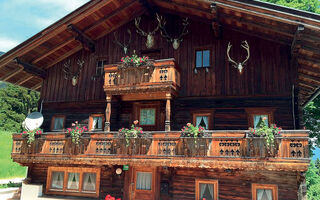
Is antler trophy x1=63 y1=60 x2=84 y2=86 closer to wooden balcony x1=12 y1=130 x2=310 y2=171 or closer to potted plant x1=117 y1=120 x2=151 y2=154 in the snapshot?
wooden balcony x1=12 y1=130 x2=310 y2=171

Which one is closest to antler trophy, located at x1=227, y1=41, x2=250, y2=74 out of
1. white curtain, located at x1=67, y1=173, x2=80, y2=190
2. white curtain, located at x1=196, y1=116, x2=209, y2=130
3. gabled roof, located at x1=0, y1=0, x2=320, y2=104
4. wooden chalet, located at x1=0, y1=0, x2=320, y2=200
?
wooden chalet, located at x1=0, y1=0, x2=320, y2=200

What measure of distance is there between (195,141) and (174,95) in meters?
3.62

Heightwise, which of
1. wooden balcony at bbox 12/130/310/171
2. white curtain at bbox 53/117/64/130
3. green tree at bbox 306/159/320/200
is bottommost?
green tree at bbox 306/159/320/200

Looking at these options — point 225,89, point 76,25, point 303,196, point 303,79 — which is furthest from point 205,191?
point 76,25

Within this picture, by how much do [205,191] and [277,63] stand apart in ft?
26.5

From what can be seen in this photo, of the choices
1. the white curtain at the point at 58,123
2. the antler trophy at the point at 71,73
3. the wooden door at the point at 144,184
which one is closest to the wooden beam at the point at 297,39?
the wooden door at the point at 144,184

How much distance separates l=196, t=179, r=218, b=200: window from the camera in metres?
14.5

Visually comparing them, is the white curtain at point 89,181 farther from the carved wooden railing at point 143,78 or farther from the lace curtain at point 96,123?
the carved wooden railing at point 143,78

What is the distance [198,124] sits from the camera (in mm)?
→ 16031

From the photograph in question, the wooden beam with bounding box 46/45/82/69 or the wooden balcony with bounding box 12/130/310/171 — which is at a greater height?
the wooden beam with bounding box 46/45/82/69

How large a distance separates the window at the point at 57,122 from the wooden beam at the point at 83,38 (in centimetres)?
536

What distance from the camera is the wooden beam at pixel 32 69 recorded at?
18.8 metres

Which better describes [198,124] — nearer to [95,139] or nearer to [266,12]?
[95,139]

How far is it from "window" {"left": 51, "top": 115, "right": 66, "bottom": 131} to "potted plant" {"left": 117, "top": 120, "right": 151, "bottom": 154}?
6997mm
